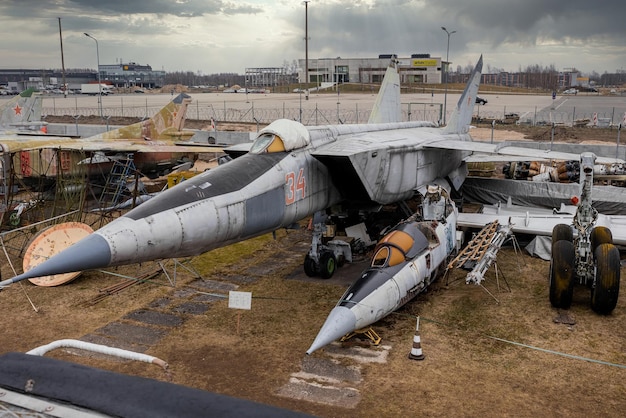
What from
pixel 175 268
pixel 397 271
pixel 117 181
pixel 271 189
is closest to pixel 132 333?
pixel 175 268

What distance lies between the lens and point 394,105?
21047 millimetres

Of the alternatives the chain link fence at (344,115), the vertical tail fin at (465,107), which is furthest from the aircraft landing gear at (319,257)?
the chain link fence at (344,115)

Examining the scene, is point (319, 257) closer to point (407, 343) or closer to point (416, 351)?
point (407, 343)

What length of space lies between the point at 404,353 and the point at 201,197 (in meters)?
4.40

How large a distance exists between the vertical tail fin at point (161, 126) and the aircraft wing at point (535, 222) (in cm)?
1476

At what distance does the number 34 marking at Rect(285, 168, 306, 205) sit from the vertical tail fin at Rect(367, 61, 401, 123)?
9.67m

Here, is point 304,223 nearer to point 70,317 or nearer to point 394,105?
point 394,105

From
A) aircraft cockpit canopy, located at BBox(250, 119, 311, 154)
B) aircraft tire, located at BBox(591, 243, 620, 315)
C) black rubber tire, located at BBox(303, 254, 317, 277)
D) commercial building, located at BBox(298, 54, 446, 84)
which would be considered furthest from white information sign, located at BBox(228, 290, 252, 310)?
commercial building, located at BBox(298, 54, 446, 84)

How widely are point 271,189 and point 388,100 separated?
11614 mm

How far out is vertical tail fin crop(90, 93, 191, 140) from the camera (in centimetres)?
2400

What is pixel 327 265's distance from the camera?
1312 cm

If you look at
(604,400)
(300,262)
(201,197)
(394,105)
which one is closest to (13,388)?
(201,197)

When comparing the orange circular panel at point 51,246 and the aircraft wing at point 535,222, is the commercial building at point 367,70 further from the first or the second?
the orange circular panel at point 51,246

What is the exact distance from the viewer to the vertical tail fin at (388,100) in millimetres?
20391
